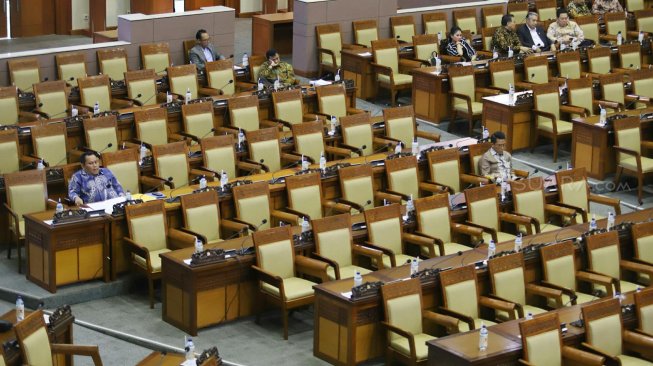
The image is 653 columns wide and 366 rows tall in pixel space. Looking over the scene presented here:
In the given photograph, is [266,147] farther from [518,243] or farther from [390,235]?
[518,243]

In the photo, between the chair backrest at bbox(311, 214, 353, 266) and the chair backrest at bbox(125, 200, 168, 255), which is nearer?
the chair backrest at bbox(311, 214, 353, 266)

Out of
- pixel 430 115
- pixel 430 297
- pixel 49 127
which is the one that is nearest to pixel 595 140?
pixel 430 115

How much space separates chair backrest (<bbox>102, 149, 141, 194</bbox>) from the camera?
1081 centimetres

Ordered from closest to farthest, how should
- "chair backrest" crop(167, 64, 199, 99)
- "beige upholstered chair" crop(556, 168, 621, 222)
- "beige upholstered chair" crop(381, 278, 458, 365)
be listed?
"beige upholstered chair" crop(381, 278, 458, 365), "beige upholstered chair" crop(556, 168, 621, 222), "chair backrest" crop(167, 64, 199, 99)

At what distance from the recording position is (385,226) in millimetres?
10109

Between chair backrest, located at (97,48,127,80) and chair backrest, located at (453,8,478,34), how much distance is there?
4144 millimetres

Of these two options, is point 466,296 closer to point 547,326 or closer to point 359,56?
point 547,326

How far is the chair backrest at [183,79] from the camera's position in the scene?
43.9 feet

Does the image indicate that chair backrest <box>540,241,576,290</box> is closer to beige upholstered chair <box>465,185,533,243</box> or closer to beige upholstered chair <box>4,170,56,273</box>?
beige upholstered chair <box>465,185,533,243</box>

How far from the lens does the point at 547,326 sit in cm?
838

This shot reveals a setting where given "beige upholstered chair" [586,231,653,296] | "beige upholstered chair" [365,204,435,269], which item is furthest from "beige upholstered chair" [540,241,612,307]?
"beige upholstered chair" [365,204,435,269]

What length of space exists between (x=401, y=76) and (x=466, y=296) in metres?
5.52

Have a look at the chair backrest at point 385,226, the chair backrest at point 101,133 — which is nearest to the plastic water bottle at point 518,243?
the chair backrest at point 385,226

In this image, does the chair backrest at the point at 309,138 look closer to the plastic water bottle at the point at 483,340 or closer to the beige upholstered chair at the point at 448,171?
the beige upholstered chair at the point at 448,171
